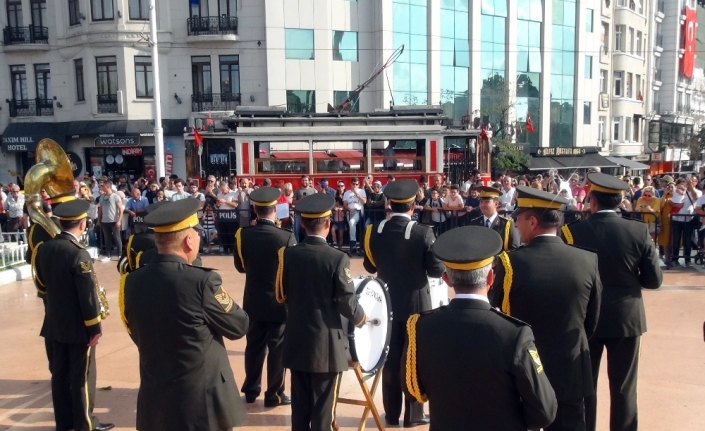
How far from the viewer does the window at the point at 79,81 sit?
1093 inches

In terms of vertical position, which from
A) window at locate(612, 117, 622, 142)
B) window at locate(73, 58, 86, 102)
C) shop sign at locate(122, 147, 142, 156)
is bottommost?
shop sign at locate(122, 147, 142, 156)

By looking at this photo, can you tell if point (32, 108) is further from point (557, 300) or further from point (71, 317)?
point (557, 300)

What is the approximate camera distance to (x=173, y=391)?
3.43 meters

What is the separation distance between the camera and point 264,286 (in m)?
5.36

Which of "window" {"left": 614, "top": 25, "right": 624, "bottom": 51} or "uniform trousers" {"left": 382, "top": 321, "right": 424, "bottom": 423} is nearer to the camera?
"uniform trousers" {"left": 382, "top": 321, "right": 424, "bottom": 423}

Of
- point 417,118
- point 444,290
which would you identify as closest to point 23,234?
point 417,118

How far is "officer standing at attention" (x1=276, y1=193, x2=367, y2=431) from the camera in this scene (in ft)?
14.2

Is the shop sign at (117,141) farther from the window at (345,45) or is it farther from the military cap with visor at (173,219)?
the military cap with visor at (173,219)

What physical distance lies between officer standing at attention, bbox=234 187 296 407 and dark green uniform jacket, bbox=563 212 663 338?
7.84 ft

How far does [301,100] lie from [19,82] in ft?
41.0

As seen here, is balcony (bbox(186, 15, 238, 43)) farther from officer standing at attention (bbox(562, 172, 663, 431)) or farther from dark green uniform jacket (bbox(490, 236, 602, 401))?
dark green uniform jacket (bbox(490, 236, 602, 401))

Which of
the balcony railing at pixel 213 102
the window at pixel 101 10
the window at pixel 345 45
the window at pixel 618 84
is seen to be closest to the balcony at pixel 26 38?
the window at pixel 101 10

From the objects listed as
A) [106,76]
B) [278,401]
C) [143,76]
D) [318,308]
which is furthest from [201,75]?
[318,308]

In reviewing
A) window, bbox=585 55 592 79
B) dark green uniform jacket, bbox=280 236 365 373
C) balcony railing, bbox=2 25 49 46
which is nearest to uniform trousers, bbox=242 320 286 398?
dark green uniform jacket, bbox=280 236 365 373
